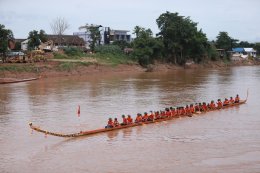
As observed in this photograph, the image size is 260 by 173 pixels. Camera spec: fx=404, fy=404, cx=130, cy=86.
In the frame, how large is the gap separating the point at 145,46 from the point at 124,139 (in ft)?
140

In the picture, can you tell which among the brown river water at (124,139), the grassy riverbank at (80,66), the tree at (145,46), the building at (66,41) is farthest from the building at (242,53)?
the brown river water at (124,139)

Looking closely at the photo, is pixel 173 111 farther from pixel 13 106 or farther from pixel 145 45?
pixel 145 45

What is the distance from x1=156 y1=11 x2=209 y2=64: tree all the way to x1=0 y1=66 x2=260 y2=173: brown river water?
110ft

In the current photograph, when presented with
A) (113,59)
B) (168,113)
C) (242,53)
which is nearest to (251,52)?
(242,53)

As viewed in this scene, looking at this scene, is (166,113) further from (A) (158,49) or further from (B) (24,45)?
(B) (24,45)

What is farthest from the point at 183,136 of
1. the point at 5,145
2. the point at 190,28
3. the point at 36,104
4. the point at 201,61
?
the point at 201,61

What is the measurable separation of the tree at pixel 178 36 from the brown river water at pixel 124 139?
3345cm

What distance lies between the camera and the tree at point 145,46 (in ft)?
193

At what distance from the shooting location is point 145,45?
195 ft

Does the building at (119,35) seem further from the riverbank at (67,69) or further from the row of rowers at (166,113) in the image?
the row of rowers at (166,113)

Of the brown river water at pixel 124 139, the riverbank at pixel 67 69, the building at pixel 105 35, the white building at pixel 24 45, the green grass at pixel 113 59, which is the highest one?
the building at pixel 105 35

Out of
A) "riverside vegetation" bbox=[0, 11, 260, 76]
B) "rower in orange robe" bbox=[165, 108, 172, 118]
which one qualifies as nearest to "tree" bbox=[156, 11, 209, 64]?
"riverside vegetation" bbox=[0, 11, 260, 76]

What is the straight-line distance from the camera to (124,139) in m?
17.4

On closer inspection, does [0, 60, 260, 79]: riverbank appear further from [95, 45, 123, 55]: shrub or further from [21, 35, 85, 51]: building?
[21, 35, 85, 51]: building
